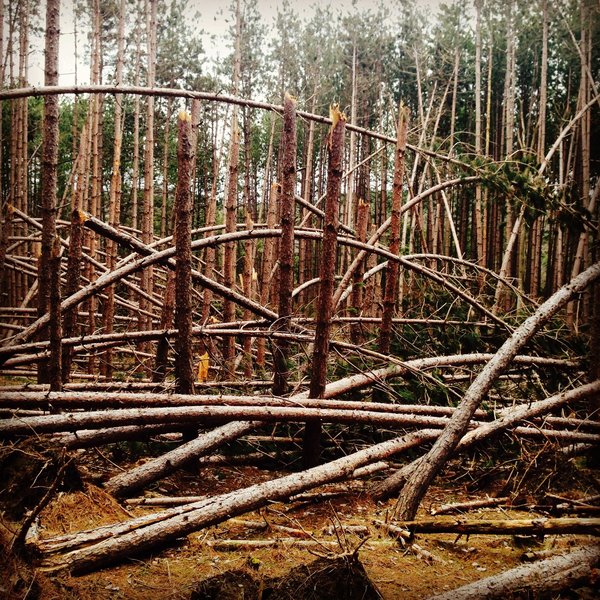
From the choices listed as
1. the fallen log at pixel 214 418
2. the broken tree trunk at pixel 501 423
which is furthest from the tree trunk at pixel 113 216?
the broken tree trunk at pixel 501 423

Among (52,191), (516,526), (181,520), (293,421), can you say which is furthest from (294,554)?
(52,191)

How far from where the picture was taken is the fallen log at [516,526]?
2.26 m

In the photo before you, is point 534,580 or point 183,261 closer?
point 534,580

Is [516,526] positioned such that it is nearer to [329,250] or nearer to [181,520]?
[181,520]

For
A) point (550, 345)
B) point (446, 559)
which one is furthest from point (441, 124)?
point (446, 559)

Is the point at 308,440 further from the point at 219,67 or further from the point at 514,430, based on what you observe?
the point at 219,67

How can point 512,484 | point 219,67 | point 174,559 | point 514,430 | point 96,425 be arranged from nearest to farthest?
point 174,559 → point 96,425 → point 514,430 → point 512,484 → point 219,67

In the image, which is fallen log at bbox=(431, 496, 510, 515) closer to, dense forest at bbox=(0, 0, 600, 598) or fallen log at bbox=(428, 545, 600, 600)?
dense forest at bbox=(0, 0, 600, 598)

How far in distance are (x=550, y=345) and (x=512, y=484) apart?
6.23ft

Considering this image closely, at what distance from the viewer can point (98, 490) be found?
2.90m

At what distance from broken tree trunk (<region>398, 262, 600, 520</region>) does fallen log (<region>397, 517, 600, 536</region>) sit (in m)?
0.29

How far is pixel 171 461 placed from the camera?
3316 millimetres

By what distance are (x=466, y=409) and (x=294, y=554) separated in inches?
52.9

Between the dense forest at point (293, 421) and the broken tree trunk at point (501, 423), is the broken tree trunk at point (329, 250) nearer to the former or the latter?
the dense forest at point (293, 421)
